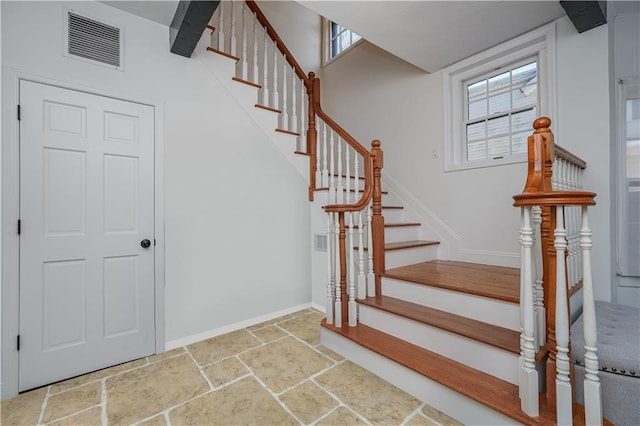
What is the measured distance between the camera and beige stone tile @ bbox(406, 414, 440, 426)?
1.45 meters

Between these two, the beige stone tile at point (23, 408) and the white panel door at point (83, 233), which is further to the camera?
the white panel door at point (83, 233)

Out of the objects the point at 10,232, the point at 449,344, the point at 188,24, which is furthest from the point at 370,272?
the point at 10,232

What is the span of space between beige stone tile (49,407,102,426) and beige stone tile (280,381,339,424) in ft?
3.30

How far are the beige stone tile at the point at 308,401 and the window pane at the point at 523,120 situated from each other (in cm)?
292

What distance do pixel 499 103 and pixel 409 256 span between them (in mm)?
1857

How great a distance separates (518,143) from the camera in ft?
9.05

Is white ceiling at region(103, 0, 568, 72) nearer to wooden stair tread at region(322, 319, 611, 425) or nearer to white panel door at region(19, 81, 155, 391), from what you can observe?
white panel door at region(19, 81, 155, 391)

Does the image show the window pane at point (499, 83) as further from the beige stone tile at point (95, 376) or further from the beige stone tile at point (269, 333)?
the beige stone tile at point (95, 376)

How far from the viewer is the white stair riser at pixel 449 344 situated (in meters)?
1.49

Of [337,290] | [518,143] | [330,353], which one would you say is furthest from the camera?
[518,143]

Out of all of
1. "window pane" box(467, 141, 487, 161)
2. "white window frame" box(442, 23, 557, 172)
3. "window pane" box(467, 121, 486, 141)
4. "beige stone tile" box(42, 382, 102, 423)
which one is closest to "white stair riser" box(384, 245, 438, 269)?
"white window frame" box(442, 23, 557, 172)

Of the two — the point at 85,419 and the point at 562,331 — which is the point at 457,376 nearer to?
the point at 562,331

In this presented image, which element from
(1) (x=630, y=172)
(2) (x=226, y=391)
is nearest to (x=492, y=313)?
(1) (x=630, y=172)

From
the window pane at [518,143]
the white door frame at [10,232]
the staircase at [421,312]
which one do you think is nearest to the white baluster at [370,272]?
the staircase at [421,312]
